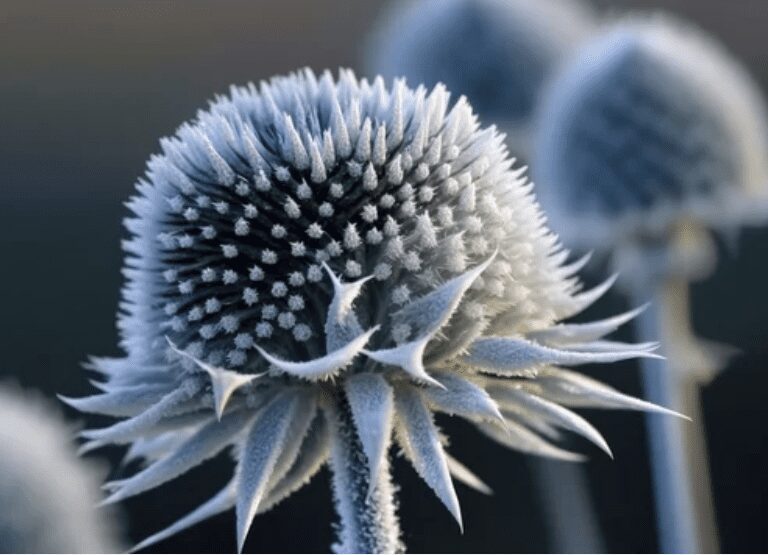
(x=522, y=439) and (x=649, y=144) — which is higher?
(x=649, y=144)

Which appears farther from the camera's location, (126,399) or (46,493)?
(46,493)

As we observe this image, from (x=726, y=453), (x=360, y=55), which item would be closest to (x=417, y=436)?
(x=360, y=55)

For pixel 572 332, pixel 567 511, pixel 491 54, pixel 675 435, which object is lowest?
pixel 567 511

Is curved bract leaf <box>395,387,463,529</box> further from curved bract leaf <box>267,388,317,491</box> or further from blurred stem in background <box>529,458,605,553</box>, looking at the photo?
blurred stem in background <box>529,458,605,553</box>

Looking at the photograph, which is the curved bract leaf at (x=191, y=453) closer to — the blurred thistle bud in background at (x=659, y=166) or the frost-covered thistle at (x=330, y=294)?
the frost-covered thistle at (x=330, y=294)

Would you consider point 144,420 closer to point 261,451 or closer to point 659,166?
point 261,451

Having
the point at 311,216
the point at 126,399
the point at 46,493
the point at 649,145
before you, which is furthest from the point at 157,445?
the point at 649,145

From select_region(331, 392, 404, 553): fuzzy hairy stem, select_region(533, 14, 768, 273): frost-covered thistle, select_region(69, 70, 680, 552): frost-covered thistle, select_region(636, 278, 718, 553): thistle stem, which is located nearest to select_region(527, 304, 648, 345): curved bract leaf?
select_region(69, 70, 680, 552): frost-covered thistle

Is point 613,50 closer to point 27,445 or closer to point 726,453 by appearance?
point 27,445
